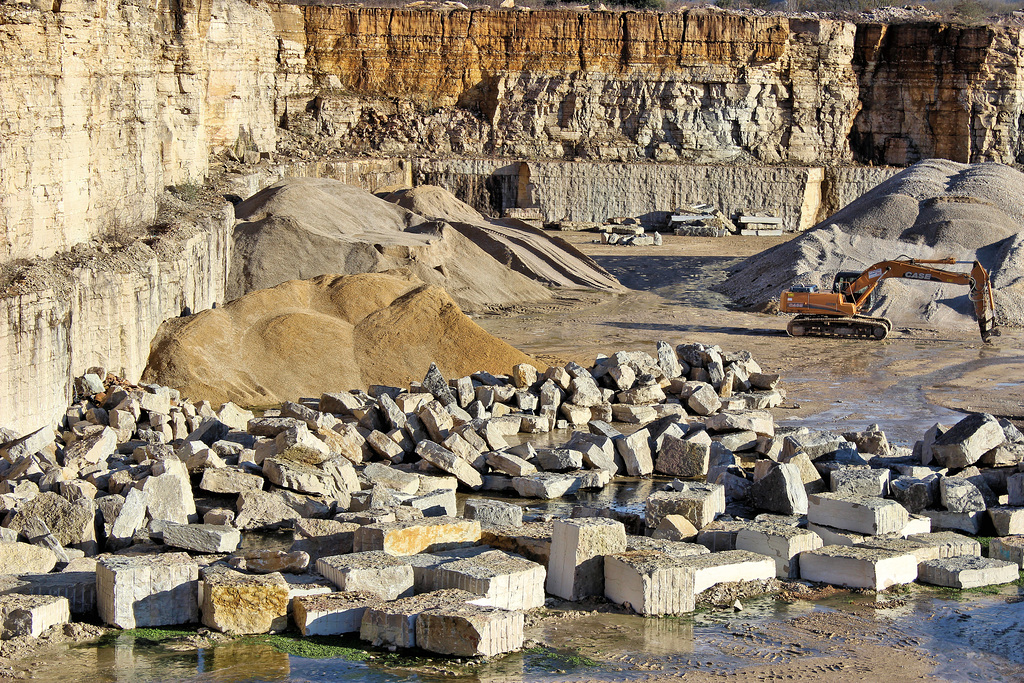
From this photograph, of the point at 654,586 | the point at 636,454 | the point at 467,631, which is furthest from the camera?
the point at 636,454

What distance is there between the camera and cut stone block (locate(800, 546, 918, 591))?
756cm

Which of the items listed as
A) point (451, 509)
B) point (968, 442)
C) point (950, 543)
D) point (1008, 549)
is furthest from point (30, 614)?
point (968, 442)

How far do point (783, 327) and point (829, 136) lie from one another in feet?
60.9

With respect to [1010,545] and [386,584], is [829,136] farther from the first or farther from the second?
[386,584]

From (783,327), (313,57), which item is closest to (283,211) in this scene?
(783,327)

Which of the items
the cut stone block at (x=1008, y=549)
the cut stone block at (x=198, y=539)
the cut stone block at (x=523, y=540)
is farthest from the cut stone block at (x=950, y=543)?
the cut stone block at (x=198, y=539)

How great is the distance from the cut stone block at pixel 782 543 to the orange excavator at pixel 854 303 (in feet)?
35.2

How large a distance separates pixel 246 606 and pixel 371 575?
0.77 metres

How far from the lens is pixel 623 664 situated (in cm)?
627

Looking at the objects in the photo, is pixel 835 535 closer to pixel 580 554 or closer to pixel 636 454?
pixel 580 554

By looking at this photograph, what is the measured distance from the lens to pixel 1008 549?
26.9 ft

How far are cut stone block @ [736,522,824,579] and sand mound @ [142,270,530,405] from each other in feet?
21.7

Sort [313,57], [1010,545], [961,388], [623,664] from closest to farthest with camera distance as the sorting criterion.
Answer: [623,664] < [1010,545] < [961,388] < [313,57]

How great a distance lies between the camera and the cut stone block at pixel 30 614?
636 centimetres
